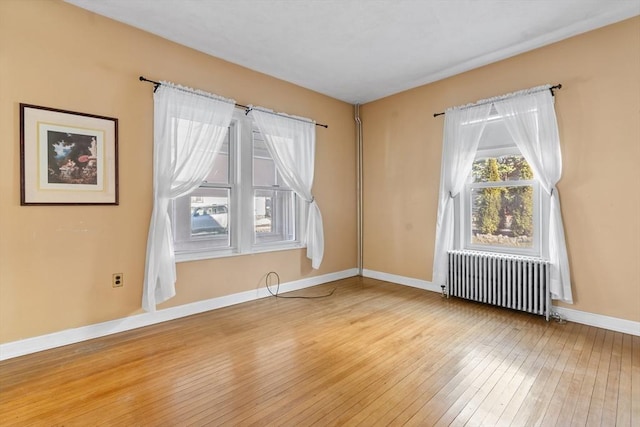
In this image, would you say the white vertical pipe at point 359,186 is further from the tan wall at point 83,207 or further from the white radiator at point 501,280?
the tan wall at point 83,207

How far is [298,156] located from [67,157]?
8.48ft

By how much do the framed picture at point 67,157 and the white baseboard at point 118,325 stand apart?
1141mm

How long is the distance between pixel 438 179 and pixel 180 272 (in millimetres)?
3510

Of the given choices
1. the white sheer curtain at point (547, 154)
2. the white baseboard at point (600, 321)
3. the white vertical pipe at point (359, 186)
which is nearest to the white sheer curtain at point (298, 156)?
the white vertical pipe at point (359, 186)

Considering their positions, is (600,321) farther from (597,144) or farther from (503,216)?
(597,144)

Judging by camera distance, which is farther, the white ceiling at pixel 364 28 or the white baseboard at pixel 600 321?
the white baseboard at pixel 600 321

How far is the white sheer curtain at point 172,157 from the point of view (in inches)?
124

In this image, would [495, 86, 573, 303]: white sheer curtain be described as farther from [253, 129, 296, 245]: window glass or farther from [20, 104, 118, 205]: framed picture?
[20, 104, 118, 205]: framed picture

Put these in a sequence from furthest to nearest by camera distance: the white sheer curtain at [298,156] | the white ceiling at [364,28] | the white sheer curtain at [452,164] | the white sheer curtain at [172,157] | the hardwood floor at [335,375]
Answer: the white sheer curtain at [298,156] → the white sheer curtain at [452,164] → the white sheer curtain at [172,157] → the white ceiling at [364,28] → the hardwood floor at [335,375]

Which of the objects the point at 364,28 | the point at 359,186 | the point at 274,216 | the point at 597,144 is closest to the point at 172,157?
the point at 274,216

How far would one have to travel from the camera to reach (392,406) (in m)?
1.91

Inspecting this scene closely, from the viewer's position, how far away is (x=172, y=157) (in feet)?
10.8

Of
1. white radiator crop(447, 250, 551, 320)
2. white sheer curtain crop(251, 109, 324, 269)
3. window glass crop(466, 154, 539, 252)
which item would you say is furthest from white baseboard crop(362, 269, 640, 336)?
white sheer curtain crop(251, 109, 324, 269)

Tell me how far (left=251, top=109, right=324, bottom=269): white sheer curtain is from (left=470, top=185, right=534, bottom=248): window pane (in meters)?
2.11
